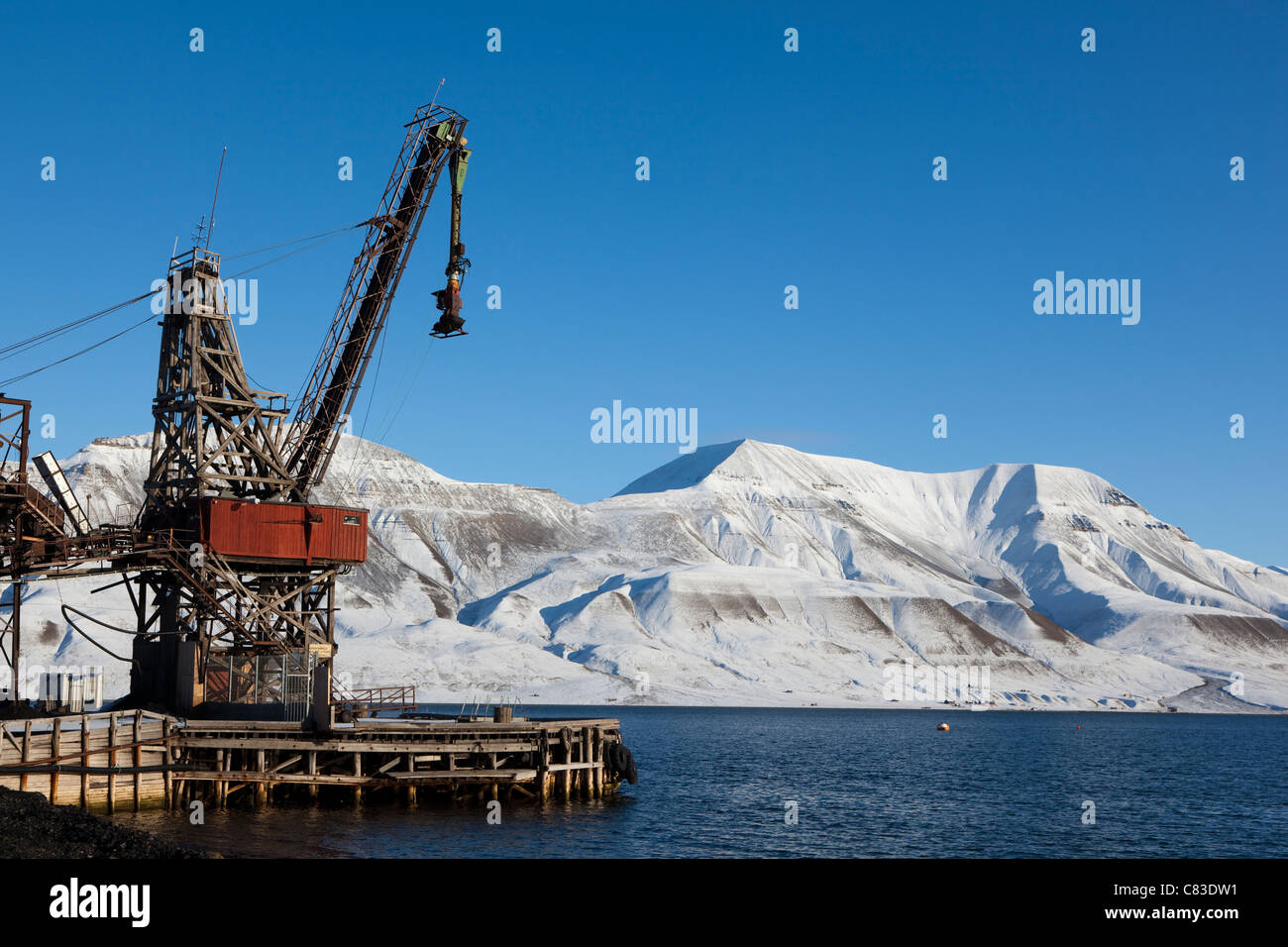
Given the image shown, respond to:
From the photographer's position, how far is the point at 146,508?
202 ft

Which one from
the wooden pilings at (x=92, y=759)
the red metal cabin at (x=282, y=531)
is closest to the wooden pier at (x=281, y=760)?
the wooden pilings at (x=92, y=759)

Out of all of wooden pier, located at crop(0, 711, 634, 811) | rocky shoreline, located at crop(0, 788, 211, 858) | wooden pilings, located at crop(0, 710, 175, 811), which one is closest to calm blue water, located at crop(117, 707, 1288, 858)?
wooden pier, located at crop(0, 711, 634, 811)

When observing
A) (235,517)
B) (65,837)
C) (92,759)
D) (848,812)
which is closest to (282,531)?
(235,517)

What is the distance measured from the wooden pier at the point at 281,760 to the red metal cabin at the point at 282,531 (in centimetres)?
963

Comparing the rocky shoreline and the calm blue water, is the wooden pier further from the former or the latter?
the rocky shoreline

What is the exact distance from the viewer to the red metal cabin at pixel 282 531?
57.6 m

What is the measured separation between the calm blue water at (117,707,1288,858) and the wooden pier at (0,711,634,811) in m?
1.42

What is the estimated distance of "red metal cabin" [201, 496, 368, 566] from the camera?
57594 millimetres

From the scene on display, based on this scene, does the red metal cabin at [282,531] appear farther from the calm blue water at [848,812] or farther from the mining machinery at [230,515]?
the calm blue water at [848,812]

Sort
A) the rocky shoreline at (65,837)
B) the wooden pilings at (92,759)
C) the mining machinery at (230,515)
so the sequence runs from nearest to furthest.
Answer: the rocky shoreline at (65,837) < the wooden pilings at (92,759) < the mining machinery at (230,515)

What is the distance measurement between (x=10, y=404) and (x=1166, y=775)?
238 ft

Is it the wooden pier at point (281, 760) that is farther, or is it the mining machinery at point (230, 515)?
the mining machinery at point (230, 515)
